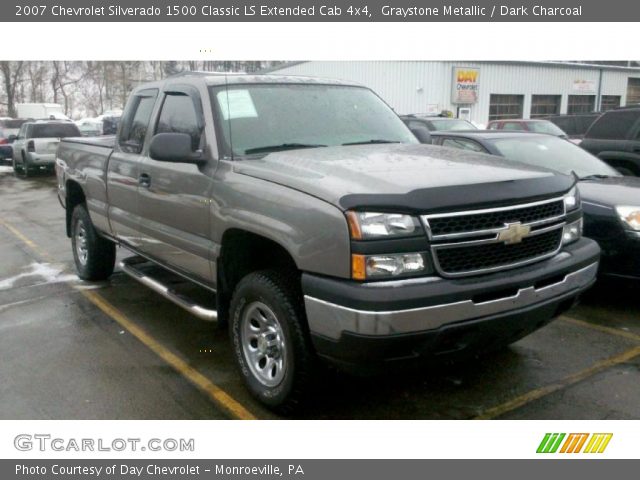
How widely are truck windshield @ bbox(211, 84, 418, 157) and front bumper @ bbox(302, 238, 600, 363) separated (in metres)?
1.38

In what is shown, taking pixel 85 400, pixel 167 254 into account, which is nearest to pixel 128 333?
pixel 167 254

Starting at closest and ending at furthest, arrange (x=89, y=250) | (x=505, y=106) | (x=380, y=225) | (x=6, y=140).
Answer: (x=380, y=225) → (x=89, y=250) → (x=6, y=140) → (x=505, y=106)

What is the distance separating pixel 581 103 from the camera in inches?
1377

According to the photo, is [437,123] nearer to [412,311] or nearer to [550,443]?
[550,443]

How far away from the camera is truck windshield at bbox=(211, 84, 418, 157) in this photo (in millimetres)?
4066

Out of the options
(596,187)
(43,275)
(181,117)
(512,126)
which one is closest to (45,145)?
(43,275)

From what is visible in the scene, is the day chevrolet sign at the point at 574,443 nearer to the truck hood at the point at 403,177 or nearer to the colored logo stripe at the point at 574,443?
the colored logo stripe at the point at 574,443

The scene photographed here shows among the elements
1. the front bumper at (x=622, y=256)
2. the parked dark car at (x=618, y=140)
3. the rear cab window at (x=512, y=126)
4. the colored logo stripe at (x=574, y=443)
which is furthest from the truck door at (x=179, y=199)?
the rear cab window at (x=512, y=126)

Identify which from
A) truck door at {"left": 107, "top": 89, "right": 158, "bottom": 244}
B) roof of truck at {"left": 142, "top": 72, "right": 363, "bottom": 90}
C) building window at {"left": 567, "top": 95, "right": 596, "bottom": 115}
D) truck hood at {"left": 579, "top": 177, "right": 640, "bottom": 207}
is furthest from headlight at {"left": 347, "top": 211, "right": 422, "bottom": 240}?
building window at {"left": 567, "top": 95, "right": 596, "bottom": 115}

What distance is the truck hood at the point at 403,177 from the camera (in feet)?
9.70

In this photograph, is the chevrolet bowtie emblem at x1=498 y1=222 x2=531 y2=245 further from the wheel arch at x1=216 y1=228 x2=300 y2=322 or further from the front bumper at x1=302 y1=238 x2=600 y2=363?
the wheel arch at x1=216 y1=228 x2=300 y2=322

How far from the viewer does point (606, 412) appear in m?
3.57

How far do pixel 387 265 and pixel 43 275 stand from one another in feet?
17.7

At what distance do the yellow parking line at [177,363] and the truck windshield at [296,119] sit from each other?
61.4 inches
